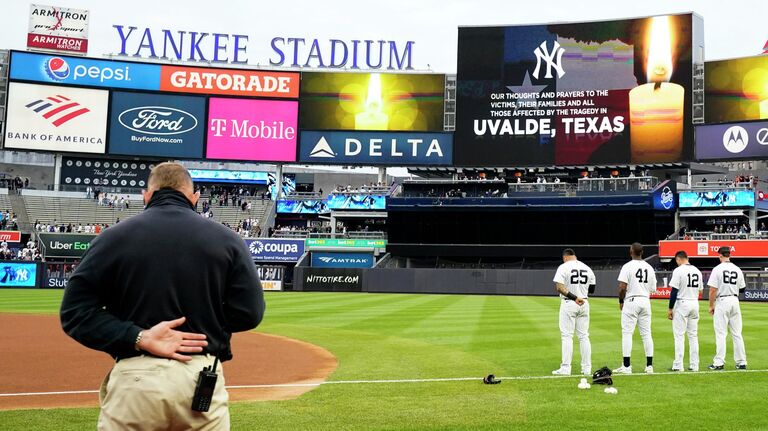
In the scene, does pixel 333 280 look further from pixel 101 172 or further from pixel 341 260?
pixel 101 172

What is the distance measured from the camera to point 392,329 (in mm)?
20375

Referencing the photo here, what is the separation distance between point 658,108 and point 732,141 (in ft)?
17.8

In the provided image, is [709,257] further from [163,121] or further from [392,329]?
[163,121]

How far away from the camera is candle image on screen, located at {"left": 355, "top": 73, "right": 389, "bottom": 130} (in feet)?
193

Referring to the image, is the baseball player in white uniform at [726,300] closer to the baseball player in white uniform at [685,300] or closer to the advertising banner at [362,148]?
the baseball player in white uniform at [685,300]

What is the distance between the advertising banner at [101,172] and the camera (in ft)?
198

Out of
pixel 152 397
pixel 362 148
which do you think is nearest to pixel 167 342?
pixel 152 397

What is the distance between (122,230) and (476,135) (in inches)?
2133

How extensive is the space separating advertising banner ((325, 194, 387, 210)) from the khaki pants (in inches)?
2163

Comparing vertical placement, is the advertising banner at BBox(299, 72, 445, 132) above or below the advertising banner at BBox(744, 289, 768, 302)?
above

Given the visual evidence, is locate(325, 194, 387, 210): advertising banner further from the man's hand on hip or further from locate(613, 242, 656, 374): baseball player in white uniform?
the man's hand on hip

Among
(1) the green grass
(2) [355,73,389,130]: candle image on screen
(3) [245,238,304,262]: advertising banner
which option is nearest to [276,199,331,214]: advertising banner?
(3) [245,238,304,262]: advertising banner

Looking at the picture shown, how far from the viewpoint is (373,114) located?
58.8 meters

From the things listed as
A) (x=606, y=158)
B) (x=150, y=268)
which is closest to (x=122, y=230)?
(x=150, y=268)
